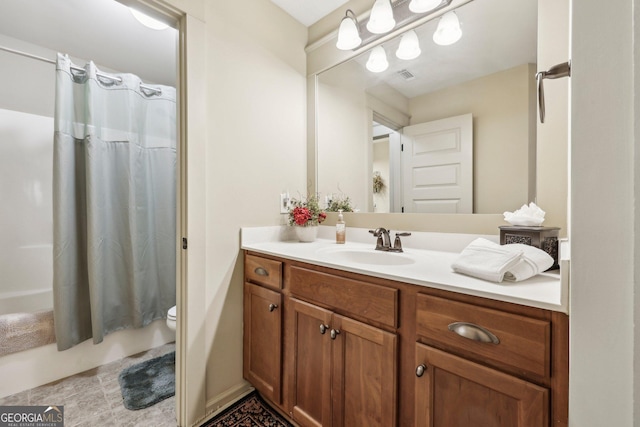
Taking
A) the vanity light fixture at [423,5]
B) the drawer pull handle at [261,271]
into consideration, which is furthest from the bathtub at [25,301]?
the vanity light fixture at [423,5]

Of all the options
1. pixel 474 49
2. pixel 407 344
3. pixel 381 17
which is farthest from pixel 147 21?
pixel 407 344

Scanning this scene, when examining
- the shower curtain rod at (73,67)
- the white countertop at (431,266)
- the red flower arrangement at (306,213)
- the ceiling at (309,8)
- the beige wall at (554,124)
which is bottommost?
the white countertop at (431,266)

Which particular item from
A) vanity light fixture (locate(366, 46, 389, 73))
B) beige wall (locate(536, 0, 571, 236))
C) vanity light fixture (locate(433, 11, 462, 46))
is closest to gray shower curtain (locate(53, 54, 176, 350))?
vanity light fixture (locate(366, 46, 389, 73))

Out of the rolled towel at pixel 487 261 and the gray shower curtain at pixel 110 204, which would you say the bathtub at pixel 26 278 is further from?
the rolled towel at pixel 487 261

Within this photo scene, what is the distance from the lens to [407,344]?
85 centimetres

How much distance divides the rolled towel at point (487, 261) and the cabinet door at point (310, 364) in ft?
1.76

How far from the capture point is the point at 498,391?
2.20ft

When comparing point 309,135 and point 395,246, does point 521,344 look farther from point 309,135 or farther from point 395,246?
point 309,135

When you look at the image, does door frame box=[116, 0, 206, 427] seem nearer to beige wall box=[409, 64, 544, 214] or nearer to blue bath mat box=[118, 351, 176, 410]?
blue bath mat box=[118, 351, 176, 410]

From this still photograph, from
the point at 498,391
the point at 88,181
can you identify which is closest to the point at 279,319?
the point at 498,391

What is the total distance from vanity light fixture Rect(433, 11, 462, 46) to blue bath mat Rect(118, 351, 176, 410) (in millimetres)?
2472

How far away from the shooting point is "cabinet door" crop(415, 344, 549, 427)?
631 millimetres

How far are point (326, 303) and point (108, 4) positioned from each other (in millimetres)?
2156

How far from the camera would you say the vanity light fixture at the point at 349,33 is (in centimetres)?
160
